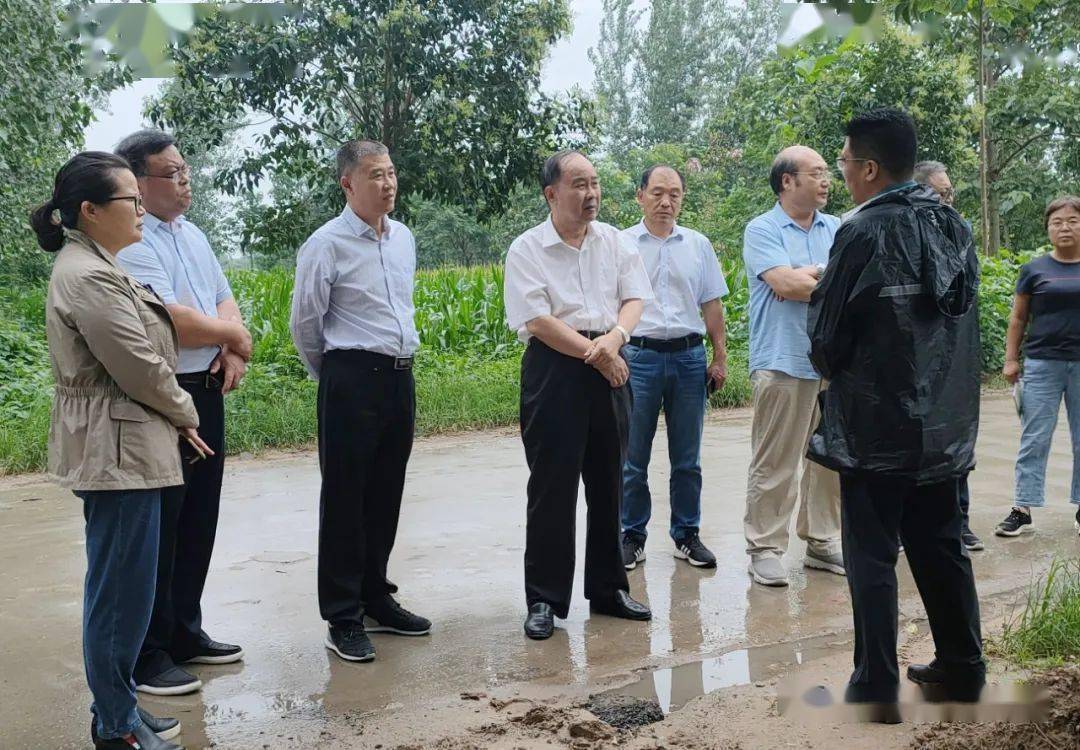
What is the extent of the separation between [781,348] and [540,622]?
5.82 feet

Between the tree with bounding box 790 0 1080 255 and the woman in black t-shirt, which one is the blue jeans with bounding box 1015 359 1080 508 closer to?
the woman in black t-shirt

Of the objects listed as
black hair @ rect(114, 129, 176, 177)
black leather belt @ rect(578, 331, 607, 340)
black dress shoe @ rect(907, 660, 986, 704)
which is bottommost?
black dress shoe @ rect(907, 660, 986, 704)

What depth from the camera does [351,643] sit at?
4348 mm

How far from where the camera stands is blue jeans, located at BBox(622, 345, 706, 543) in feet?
18.3

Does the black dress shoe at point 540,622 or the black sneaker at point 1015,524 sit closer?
the black dress shoe at point 540,622

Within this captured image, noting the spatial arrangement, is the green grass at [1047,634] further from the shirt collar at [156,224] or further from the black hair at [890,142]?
the shirt collar at [156,224]

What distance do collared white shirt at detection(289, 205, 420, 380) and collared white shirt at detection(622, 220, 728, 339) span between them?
5.16ft

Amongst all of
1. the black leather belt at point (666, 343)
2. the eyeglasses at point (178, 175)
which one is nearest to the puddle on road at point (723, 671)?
the black leather belt at point (666, 343)

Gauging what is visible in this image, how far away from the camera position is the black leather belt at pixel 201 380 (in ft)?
13.3

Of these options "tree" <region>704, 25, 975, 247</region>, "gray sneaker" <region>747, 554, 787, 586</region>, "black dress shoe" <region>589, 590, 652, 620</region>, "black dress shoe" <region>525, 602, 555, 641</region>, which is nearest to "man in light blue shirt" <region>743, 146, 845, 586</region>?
Result: "gray sneaker" <region>747, 554, 787, 586</region>

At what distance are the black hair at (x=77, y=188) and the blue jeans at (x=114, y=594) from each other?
85 centimetres

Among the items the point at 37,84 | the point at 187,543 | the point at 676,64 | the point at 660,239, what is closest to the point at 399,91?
the point at 37,84

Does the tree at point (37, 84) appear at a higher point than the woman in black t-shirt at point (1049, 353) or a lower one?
higher

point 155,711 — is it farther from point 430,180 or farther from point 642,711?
point 430,180
